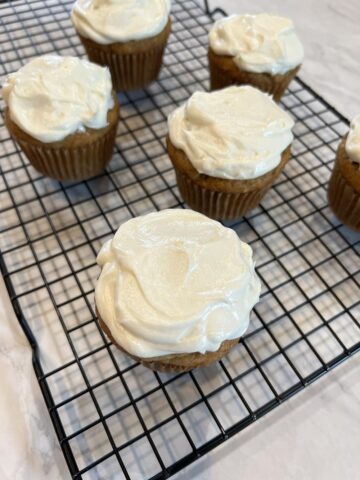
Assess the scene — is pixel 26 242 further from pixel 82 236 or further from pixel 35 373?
pixel 35 373

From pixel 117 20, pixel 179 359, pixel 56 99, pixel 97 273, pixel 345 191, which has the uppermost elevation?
pixel 117 20

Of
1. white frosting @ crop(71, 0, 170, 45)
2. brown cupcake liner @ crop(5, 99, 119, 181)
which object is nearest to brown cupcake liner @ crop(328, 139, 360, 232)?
brown cupcake liner @ crop(5, 99, 119, 181)

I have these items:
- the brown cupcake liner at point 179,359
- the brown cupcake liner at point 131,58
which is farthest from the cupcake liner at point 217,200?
the brown cupcake liner at point 131,58

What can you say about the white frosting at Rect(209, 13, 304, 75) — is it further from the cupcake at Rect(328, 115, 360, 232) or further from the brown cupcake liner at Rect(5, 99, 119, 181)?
the brown cupcake liner at Rect(5, 99, 119, 181)

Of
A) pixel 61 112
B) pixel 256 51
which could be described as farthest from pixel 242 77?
pixel 61 112

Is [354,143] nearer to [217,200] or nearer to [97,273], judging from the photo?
[217,200]

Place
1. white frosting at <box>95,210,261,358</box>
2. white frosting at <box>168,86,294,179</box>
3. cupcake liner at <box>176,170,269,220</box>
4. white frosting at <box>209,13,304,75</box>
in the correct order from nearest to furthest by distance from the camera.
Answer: white frosting at <box>95,210,261,358</box> < white frosting at <box>168,86,294,179</box> < cupcake liner at <box>176,170,269,220</box> < white frosting at <box>209,13,304,75</box>

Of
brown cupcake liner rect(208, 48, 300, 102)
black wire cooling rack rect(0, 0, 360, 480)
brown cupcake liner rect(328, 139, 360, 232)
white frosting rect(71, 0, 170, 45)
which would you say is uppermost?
white frosting rect(71, 0, 170, 45)
